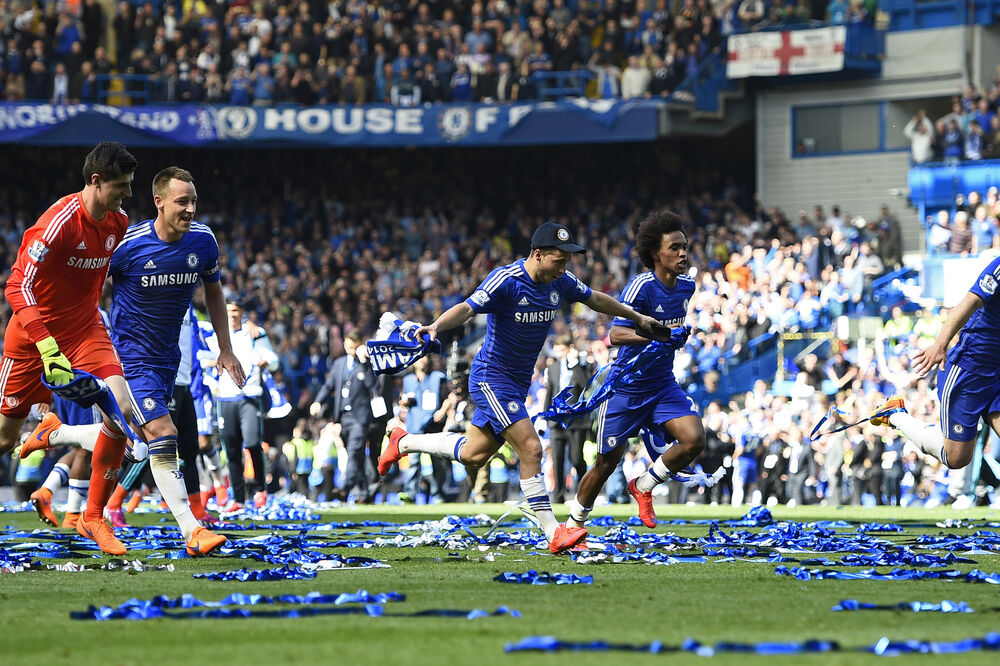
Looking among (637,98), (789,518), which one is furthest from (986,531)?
(637,98)

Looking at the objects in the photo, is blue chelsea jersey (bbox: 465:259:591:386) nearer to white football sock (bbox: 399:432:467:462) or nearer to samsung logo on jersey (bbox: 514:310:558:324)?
samsung logo on jersey (bbox: 514:310:558:324)

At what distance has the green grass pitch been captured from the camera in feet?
17.7

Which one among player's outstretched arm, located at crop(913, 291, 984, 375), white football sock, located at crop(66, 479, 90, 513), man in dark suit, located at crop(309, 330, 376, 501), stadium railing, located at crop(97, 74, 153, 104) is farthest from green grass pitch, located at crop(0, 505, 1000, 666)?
stadium railing, located at crop(97, 74, 153, 104)

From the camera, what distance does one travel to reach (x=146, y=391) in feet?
31.7

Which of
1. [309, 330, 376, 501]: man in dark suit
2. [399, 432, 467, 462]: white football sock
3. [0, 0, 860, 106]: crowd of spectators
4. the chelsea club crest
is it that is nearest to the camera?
[399, 432, 467, 462]: white football sock

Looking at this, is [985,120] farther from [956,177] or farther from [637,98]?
Result: [637,98]

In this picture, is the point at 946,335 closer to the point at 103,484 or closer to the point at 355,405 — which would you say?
the point at 103,484

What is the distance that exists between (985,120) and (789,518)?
16.4 metres

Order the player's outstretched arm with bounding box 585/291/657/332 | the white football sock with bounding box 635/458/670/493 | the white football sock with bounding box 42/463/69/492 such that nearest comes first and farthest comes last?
the player's outstretched arm with bounding box 585/291/657/332, the white football sock with bounding box 635/458/670/493, the white football sock with bounding box 42/463/69/492

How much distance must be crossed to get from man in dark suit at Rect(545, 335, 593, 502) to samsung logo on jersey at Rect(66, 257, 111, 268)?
10.8m

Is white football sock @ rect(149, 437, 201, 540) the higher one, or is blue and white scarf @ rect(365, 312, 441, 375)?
blue and white scarf @ rect(365, 312, 441, 375)

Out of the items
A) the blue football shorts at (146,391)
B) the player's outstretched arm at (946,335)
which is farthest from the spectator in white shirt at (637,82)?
the blue football shorts at (146,391)

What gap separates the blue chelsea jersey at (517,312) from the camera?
32.2ft

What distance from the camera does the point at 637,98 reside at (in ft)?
109
